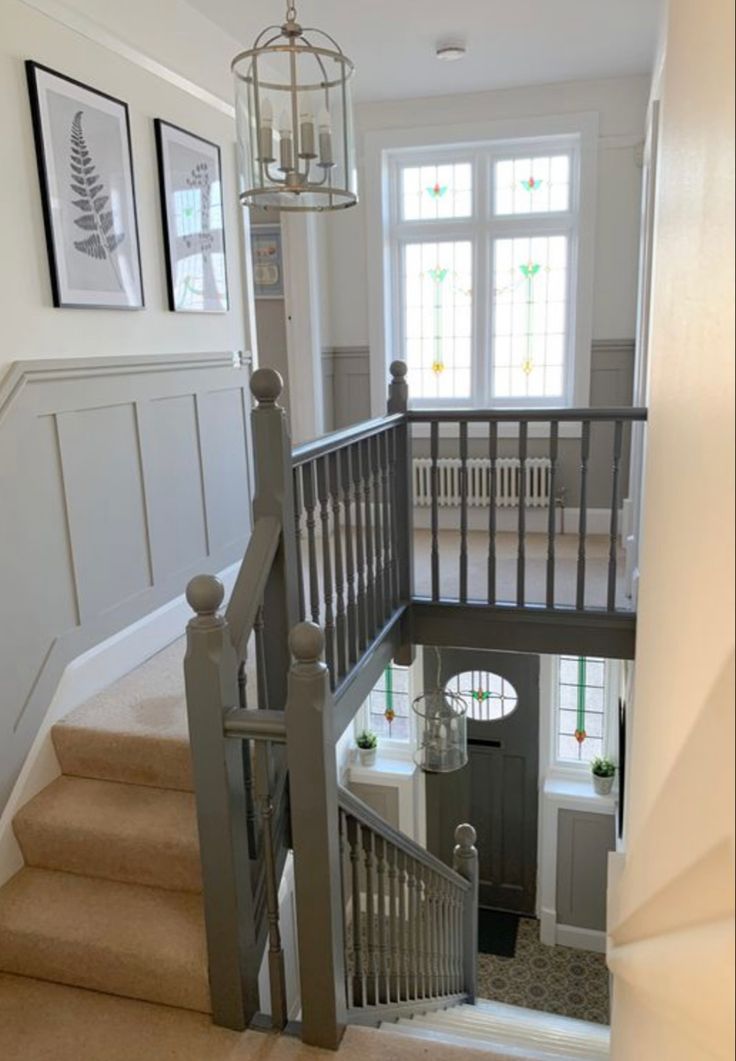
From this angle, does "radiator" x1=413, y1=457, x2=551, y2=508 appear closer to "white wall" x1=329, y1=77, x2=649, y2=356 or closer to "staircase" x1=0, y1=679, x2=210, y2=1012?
"white wall" x1=329, y1=77, x2=649, y2=356

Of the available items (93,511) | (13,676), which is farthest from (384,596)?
(13,676)

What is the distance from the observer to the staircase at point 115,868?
2238mm

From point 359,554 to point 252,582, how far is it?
103 cm

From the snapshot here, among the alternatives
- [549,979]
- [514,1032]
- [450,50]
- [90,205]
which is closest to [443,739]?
[514,1032]

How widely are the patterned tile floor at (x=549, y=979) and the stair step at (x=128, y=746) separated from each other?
3.87 m

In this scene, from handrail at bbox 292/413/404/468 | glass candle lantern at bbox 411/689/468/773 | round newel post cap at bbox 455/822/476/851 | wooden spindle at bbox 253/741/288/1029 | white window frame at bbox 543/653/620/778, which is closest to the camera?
wooden spindle at bbox 253/741/288/1029

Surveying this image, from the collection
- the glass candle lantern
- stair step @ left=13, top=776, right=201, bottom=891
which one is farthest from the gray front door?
stair step @ left=13, top=776, right=201, bottom=891

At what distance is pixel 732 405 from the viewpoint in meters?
0.71

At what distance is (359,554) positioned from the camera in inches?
123

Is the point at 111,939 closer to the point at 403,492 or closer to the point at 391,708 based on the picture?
the point at 403,492

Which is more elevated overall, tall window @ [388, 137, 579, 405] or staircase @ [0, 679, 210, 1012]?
tall window @ [388, 137, 579, 405]

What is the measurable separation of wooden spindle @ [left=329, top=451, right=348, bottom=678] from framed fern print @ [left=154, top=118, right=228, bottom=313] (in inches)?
52.1

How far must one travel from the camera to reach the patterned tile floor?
5363 millimetres

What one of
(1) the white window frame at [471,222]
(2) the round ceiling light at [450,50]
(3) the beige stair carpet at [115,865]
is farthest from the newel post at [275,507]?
(1) the white window frame at [471,222]
